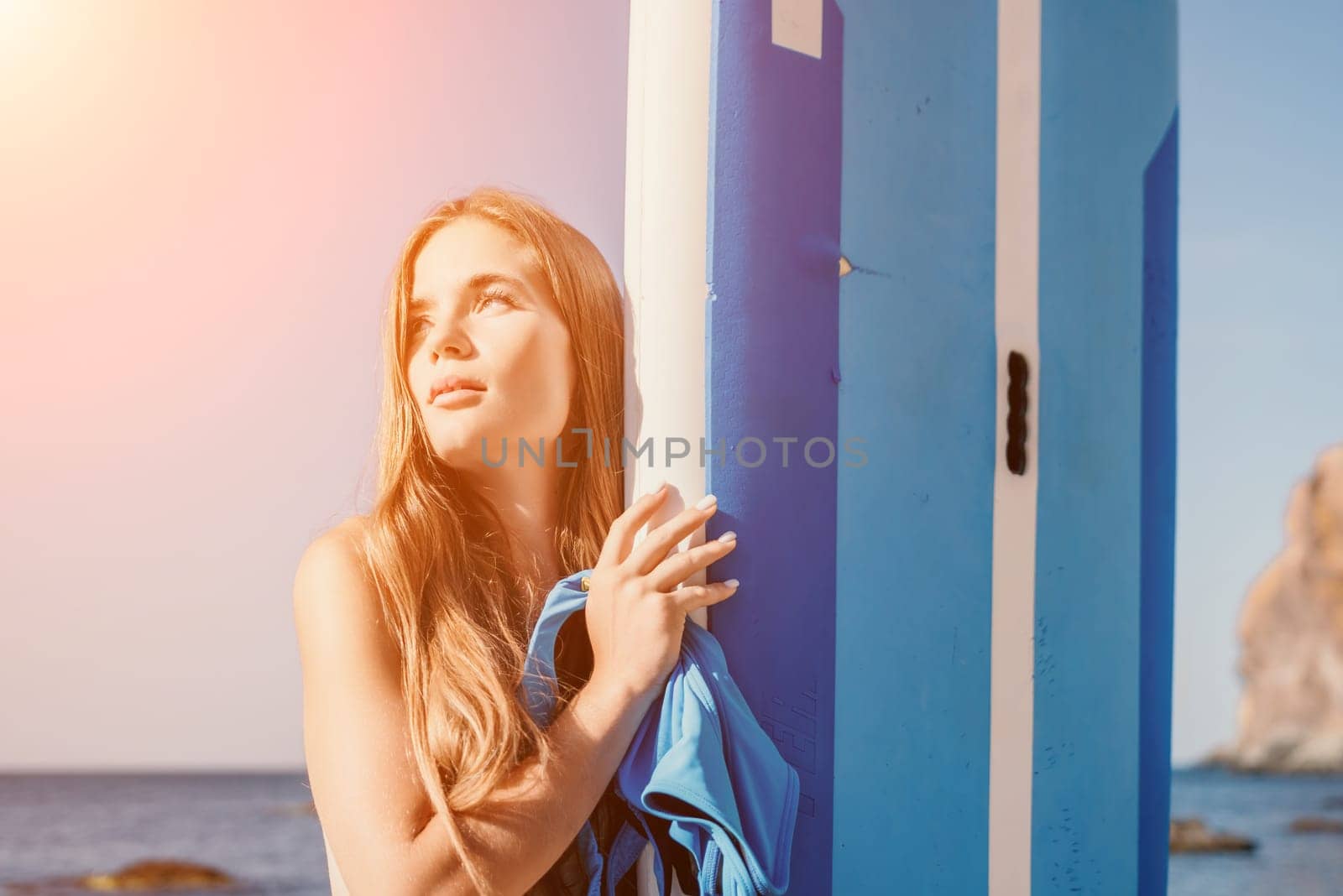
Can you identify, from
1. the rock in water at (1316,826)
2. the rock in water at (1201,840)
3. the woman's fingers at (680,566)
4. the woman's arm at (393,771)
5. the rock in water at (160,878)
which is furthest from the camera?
the rock in water at (1316,826)

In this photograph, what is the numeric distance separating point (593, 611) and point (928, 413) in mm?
530

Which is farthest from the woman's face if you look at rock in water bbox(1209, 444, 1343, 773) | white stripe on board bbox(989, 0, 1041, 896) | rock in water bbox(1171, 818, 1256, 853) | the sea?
rock in water bbox(1209, 444, 1343, 773)

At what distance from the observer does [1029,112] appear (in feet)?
5.51

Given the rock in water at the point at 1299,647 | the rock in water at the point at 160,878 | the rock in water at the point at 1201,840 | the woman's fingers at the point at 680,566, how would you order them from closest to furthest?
the woman's fingers at the point at 680,566, the rock in water at the point at 160,878, the rock in water at the point at 1201,840, the rock in water at the point at 1299,647

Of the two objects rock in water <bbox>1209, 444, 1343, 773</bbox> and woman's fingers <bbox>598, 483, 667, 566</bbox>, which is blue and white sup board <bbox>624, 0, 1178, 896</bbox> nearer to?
woman's fingers <bbox>598, 483, 667, 566</bbox>

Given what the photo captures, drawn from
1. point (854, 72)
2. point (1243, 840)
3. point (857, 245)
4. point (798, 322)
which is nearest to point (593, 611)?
point (798, 322)

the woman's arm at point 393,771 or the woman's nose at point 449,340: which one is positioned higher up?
the woman's nose at point 449,340

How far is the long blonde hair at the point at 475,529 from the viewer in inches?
54.5

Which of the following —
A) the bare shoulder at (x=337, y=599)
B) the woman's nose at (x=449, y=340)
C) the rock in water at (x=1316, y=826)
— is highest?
the woman's nose at (x=449, y=340)

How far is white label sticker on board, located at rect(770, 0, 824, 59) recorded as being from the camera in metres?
1.51

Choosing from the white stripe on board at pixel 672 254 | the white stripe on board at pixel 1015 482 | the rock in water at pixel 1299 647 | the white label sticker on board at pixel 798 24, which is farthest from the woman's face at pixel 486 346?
the rock in water at pixel 1299 647

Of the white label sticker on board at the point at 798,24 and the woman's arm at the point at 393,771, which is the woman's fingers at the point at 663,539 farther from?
the white label sticker on board at the point at 798,24

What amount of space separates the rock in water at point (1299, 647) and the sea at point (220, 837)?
1.85 m

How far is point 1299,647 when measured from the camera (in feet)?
53.6
